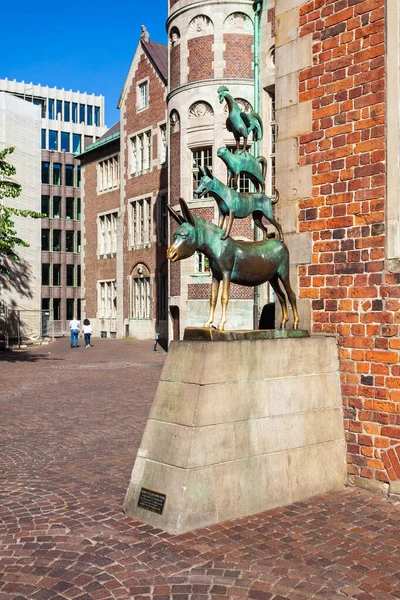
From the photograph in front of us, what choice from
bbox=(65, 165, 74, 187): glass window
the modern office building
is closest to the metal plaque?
the modern office building

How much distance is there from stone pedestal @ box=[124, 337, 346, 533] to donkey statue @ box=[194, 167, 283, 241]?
1.18m

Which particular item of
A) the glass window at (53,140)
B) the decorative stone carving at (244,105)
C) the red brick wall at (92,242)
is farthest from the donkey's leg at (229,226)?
the glass window at (53,140)

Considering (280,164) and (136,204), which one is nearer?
(280,164)

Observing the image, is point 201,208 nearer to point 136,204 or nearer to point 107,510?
point 136,204

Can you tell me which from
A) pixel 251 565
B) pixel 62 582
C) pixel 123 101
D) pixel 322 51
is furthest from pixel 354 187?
pixel 123 101

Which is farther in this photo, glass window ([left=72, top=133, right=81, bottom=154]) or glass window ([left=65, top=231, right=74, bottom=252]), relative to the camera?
glass window ([left=72, top=133, right=81, bottom=154])

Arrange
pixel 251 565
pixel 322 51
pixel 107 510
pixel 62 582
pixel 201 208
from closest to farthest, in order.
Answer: pixel 62 582, pixel 251 565, pixel 107 510, pixel 322 51, pixel 201 208

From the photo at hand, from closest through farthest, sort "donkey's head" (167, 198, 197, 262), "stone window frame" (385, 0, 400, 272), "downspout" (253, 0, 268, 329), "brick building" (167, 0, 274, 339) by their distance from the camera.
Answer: "donkey's head" (167, 198, 197, 262), "stone window frame" (385, 0, 400, 272), "downspout" (253, 0, 268, 329), "brick building" (167, 0, 274, 339)

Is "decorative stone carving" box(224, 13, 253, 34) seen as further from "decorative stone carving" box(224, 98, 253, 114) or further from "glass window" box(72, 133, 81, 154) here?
"glass window" box(72, 133, 81, 154)

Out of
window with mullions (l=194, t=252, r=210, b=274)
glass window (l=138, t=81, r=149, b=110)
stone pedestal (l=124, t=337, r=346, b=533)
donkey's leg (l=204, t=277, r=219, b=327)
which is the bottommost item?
stone pedestal (l=124, t=337, r=346, b=533)

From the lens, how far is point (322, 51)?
299 inches

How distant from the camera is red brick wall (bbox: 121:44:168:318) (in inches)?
1518

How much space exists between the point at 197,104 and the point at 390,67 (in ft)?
73.1

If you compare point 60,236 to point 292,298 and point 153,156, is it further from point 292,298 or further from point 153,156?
point 292,298
